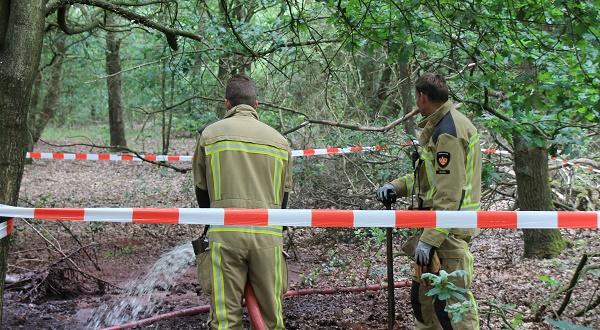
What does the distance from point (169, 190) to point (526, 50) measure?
9.46 meters

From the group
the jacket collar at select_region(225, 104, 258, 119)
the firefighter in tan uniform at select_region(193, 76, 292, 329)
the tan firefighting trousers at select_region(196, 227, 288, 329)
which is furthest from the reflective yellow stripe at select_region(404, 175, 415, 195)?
the jacket collar at select_region(225, 104, 258, 119)

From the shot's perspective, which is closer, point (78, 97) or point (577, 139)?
point (577, 139)

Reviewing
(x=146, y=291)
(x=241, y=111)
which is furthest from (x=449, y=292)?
(x=146, y=291)

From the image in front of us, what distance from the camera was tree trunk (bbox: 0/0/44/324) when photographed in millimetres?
4133

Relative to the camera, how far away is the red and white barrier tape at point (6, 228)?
4.16 metres

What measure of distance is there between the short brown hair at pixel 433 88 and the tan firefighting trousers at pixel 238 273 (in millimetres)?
1369

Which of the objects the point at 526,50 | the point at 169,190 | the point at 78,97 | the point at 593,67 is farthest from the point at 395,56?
the point at 78,97

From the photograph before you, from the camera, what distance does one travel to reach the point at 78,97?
28750 mm

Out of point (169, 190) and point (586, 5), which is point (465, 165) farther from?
point (169, 190)

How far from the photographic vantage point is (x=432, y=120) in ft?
13.3

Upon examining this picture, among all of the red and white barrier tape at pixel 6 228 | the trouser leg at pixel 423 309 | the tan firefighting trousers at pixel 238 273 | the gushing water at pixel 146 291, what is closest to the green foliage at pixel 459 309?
the trouser leg at pixel 423 309

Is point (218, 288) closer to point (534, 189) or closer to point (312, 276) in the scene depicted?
point (312, 276)

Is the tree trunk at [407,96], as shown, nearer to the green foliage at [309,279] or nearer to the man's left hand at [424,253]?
the green foliage at [309,279]

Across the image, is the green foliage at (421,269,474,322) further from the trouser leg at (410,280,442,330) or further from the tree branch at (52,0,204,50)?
the tree branch at (52,0,204,50)
